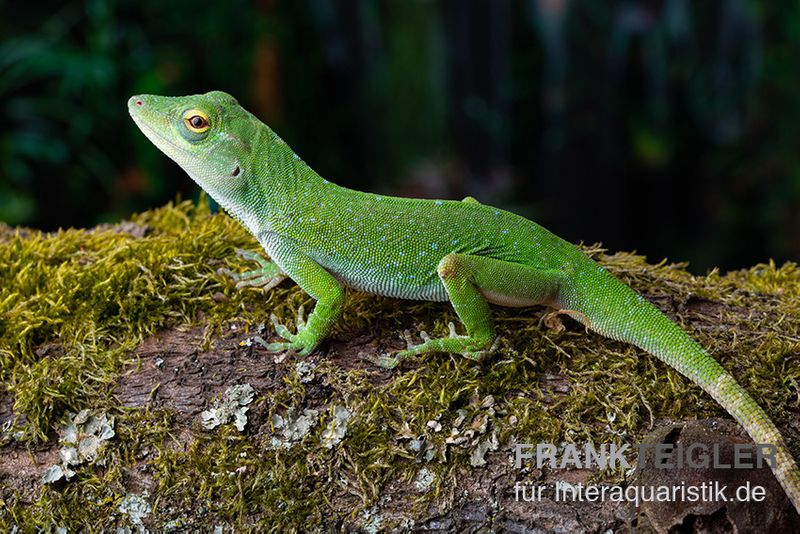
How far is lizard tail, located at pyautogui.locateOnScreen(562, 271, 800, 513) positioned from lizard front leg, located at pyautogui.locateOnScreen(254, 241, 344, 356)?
1131 mm

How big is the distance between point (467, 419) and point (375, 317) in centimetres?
76

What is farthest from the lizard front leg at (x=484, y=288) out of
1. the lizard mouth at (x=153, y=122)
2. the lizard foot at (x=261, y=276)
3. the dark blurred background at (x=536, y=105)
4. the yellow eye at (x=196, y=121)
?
the dark blurred background at (x=536, y=105)

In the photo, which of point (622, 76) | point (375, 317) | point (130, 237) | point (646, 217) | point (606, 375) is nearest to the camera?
point (606, 375)

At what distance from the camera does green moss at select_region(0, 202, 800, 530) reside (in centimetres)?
300

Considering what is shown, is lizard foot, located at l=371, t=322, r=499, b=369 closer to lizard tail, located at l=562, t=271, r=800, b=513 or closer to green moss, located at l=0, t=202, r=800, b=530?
green moss, located at l=0, t=202, r=800, b=530

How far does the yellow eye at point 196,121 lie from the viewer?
11.6 ft

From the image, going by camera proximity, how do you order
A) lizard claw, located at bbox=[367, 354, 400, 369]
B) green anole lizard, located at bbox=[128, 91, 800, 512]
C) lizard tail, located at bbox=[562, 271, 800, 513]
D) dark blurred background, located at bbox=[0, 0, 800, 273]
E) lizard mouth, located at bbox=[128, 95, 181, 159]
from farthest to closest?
1. dark blurred background, located at bbox=[0, 0, 800, 273]
2. lizard mouth, located at bbox=[128, 95, 181, 159]
3. green anole lizard, located at bbox=[128, 91, 800, 512]
4. lizard claw, located at bbox=[367, 354, 400, 369]
5. lizard tail, located at bbox=[562, 271, 800, 513]

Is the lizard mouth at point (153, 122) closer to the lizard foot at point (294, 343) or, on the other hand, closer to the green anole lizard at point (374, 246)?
the green anole lizard at point (374, 246)

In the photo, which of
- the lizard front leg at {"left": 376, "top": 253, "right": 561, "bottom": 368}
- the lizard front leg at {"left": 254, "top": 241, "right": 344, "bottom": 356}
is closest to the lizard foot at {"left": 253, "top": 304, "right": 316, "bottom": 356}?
the lizard front leg at {"left": 254, "top": 241, "right": 344, "bottom": 356}

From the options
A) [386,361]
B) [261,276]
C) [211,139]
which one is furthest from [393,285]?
[211,139]

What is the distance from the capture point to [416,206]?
143 inches

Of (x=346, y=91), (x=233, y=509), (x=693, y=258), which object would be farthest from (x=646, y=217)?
(x=233, y=509)

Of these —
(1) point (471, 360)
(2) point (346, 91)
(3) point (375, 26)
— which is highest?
(3) point (375, 26)

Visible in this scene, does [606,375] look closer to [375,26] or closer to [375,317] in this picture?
[375,317]
